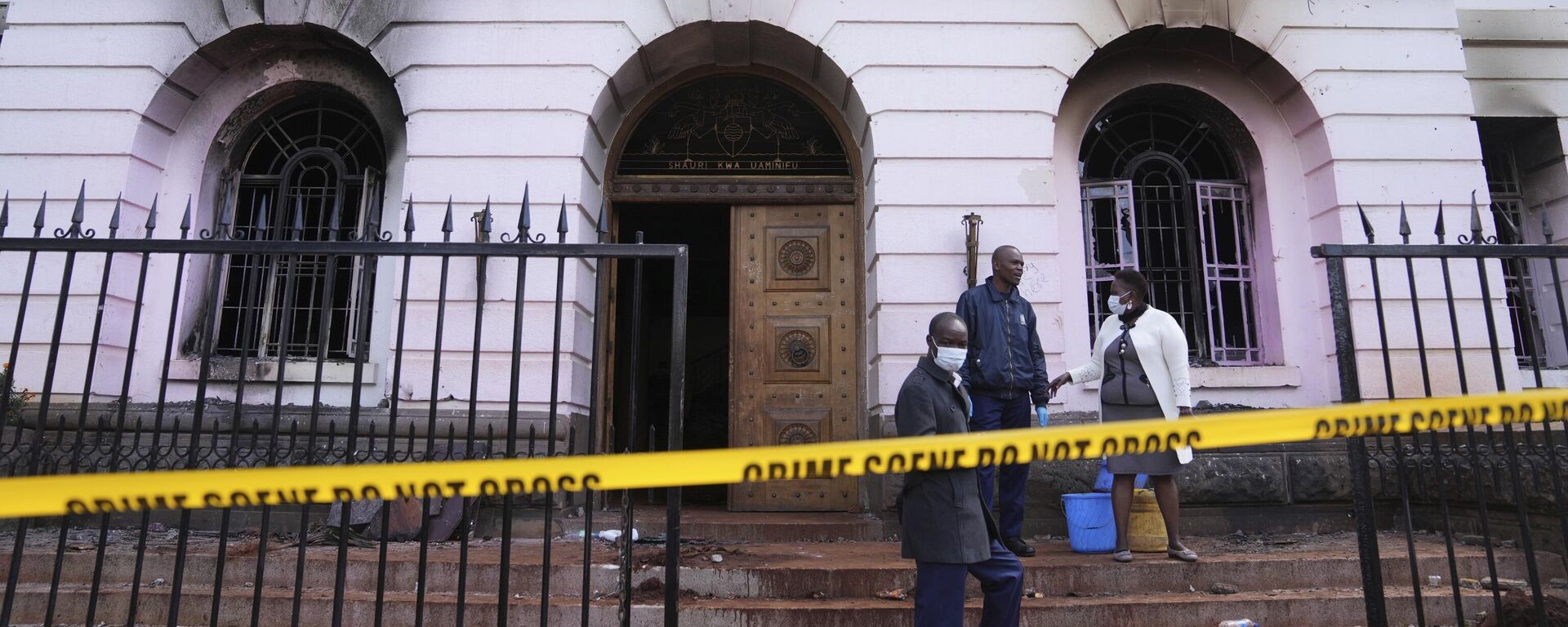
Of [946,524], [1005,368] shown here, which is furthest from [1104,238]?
[946,524]

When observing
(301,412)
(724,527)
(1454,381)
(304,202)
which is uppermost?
(304,202)

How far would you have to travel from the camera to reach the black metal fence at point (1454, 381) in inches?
140

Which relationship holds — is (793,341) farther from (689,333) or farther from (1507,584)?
(689,333)

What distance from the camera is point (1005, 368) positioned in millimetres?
5680

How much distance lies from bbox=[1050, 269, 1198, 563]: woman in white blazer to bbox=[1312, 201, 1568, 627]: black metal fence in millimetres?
1027

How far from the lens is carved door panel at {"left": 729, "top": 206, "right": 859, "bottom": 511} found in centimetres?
736

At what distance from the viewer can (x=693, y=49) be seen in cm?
764

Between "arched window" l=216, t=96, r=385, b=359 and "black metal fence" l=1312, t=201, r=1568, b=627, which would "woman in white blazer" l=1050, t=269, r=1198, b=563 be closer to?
"black metal fence" l=1312, t=201, r=1568, b=627

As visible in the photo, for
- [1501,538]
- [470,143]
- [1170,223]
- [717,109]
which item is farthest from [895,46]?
[1501,538]

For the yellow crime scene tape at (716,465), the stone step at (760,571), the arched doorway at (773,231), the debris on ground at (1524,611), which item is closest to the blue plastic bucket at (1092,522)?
the stone step at (760,571)

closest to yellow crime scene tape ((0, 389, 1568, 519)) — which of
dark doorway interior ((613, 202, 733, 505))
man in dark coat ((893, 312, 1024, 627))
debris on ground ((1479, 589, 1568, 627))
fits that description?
man in dark coat ((893, 312, 1024, 627))

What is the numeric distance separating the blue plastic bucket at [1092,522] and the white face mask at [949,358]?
2.07 meters

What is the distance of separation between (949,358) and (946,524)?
77cm

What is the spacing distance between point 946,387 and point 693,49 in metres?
4.81
